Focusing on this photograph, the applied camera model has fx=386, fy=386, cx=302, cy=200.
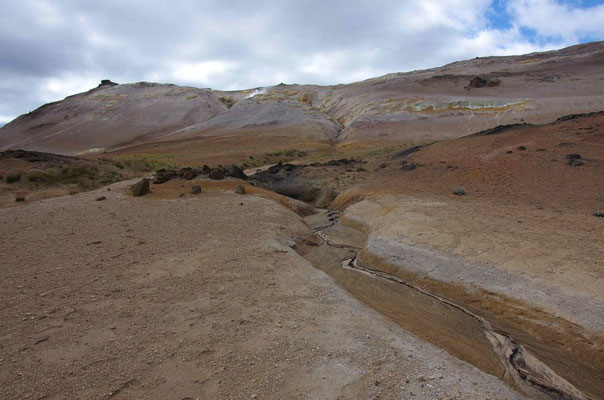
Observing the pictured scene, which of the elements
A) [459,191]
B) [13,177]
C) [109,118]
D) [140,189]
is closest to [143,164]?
[13,177]

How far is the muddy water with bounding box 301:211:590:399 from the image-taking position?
16.8 ft

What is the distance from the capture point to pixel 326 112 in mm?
65750

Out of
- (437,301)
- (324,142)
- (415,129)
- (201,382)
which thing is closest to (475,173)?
(437,301)

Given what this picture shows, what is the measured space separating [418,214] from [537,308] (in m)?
4.92

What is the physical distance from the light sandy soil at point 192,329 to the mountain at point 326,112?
32.1 m

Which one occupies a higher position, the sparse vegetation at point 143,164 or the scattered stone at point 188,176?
the sparse vegetation at point 143,164

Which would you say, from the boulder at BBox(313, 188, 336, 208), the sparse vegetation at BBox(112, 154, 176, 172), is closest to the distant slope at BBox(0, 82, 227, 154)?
the sparse vegetation at BBox(112, 154, 176, 172)

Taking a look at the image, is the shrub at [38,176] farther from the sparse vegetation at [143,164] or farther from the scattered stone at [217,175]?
the scattered stone at [217,175]

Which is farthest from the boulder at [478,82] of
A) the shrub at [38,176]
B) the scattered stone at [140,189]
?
the shrub at [38,176]

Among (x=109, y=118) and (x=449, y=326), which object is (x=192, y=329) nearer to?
(x=449, y=326)

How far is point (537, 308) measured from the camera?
635cm

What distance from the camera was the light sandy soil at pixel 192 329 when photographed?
164 inches

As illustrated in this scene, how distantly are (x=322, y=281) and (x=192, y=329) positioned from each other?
8.97 ft

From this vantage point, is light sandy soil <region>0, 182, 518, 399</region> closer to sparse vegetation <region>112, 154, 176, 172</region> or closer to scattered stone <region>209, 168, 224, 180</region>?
scattered stone <region>209, 168, 224, 180</region>
